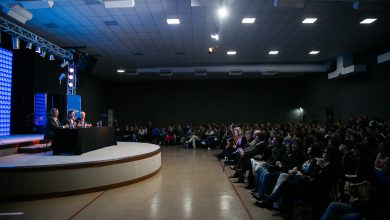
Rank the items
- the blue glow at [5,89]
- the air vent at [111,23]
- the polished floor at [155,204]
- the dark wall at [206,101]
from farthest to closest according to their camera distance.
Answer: the dark wall at [206,101], the blue glow at [5,89], the air vent at [111,23], the polished floor at [155,204]

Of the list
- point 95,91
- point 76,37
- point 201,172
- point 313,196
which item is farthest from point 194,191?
point 95,91

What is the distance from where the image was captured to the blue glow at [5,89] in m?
9.28

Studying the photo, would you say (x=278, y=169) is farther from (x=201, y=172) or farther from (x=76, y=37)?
(x=76, y=37)

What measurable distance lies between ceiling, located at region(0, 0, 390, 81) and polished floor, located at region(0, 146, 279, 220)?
4243mm

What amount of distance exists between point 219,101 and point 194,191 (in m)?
14.0

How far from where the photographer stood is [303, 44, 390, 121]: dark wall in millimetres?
10961

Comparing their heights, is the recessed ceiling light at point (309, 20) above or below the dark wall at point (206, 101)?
above

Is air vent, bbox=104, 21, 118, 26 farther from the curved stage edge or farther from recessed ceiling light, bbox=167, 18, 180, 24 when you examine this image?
the curved stage edge

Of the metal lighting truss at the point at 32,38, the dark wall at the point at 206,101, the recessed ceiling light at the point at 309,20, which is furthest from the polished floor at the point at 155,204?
the dark wall at the point at 206,101

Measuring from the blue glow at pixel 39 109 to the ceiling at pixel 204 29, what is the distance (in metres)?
2.22

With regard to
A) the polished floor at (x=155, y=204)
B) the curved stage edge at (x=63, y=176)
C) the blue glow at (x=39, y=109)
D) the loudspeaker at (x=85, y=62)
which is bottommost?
the polished floor at (x=155, y=204)

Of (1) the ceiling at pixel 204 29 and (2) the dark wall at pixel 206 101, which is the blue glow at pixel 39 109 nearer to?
(1) the ceiling at pixel 204 29

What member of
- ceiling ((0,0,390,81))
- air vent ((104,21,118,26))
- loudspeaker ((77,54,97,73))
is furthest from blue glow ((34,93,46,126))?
air vent ((104,21,118,26))

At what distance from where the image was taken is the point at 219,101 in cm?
1914
